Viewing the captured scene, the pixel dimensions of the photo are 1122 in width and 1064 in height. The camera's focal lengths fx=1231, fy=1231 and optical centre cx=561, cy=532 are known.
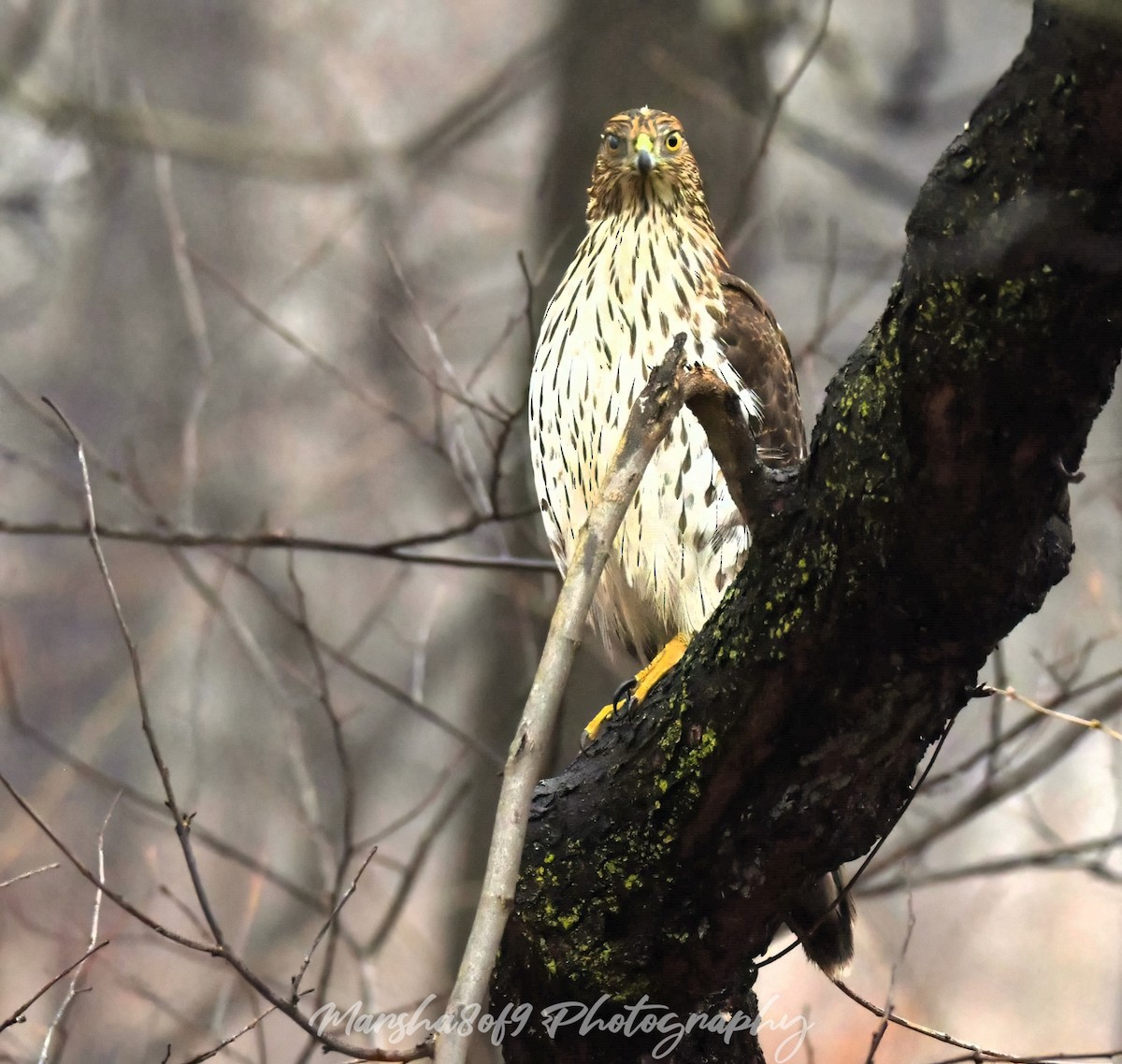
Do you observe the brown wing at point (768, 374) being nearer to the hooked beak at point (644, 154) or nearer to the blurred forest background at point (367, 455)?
the hooked beak at point (644, 154)

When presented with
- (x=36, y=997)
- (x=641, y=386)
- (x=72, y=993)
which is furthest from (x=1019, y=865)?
(x=36, y=997)

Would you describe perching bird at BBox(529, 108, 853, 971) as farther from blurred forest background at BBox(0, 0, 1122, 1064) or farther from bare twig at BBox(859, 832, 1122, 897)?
bare twig at BBox(859, 832, 1122, 897)

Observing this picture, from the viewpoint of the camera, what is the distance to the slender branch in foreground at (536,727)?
43.8 inches

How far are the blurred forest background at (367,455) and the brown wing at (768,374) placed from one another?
887 mm

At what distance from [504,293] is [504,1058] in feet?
14.7

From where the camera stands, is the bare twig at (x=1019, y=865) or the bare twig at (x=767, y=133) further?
the bare twig at (x=1019, y=865)

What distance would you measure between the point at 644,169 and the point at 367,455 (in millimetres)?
4260

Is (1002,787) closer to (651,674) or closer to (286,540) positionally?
(651,674)

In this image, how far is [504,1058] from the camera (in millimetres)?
2500

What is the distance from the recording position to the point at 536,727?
123cm

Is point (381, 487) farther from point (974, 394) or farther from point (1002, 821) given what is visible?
point (974, 394)

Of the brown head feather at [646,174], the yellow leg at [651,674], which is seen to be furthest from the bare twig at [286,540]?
the brown head feather at [646,174]

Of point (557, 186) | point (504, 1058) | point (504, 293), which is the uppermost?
point (504, 293)

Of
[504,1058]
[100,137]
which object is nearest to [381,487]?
[100,137]
